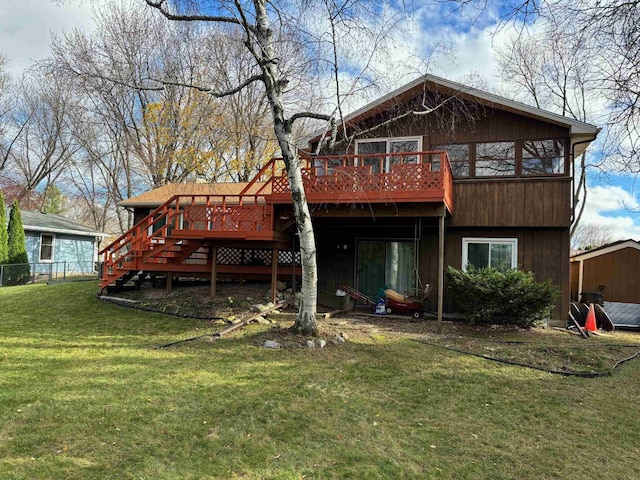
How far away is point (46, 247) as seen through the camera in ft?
64.9

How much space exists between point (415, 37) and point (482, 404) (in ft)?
20.9

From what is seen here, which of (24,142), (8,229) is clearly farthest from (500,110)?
(24,142)

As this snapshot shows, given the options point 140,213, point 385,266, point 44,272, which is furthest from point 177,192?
point 385,266

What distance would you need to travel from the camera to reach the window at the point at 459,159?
1044 cm

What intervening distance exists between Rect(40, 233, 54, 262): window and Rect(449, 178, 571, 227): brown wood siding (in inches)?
760

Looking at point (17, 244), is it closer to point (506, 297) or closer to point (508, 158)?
point (506, 297)

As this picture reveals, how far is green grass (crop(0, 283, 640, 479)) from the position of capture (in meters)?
3.03

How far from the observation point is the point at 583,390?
4.86 meters

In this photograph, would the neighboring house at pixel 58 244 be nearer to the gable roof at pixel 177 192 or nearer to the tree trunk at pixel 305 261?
the gable roof at pixel 177 192

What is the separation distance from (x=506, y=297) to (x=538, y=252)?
2380 mm

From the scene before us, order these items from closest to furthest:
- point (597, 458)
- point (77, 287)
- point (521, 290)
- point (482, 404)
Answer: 1. point (597, 458)
2. point (482, 404)
3. point (521, 290)
4. point (77, 287)

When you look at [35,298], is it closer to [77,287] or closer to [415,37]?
[77,287]

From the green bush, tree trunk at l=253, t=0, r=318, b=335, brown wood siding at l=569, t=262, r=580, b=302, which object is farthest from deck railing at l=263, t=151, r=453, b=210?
brown wood siding at l=569, t=262, r=580, b=302

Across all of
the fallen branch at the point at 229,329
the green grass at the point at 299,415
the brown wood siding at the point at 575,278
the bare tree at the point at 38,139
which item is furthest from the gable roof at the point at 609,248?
the bare tree at the point at 38,139
